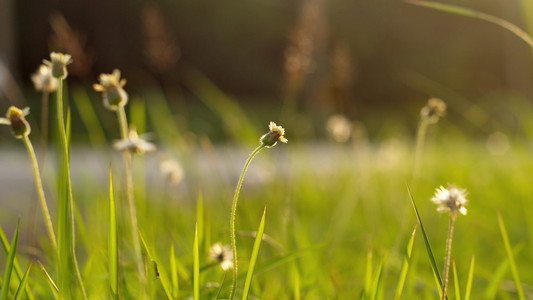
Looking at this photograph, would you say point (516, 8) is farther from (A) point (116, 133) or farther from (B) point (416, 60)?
(A) point (116, 133)

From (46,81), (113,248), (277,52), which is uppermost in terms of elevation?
(277,52)

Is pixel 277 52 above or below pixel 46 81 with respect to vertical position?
above

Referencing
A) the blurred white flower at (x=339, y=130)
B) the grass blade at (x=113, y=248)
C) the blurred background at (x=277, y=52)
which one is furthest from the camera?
the blurred background at (x=277, y=52)

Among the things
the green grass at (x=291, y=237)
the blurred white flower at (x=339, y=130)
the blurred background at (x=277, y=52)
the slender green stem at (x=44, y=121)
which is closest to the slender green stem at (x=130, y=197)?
the green grass at (x=291, y=237)

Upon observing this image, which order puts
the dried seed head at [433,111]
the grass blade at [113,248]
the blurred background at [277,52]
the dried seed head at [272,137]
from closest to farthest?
the dried seed head at [272,137]
the grass blade at [113,248]
the dried seed head at [433,111]
the blurred background at [277,52]

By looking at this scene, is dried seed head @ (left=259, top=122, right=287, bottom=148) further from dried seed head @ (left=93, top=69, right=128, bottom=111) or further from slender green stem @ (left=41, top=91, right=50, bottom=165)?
slender green stem @ (left=41, top=91, right=50, bottom=165)

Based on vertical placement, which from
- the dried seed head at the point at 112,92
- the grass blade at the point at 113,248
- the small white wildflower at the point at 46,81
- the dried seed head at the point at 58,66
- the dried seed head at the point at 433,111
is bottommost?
the grass blade at the point at 113,248

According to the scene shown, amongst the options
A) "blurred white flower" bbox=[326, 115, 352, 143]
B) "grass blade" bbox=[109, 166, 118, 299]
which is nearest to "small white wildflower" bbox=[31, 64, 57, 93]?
"grass blade" bbox=[109, 166, 118, 299]

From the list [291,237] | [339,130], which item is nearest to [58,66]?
[291,237]

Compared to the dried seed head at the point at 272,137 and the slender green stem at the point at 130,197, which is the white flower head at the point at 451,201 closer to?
the dried seed head at the point at 272,137

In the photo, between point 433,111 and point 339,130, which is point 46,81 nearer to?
point 433,111
